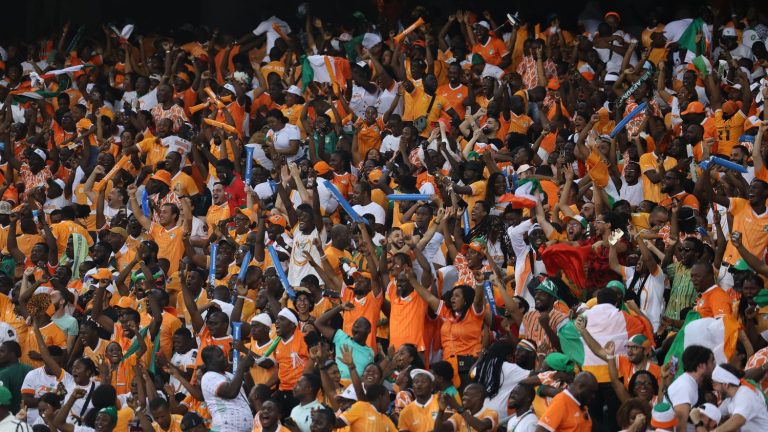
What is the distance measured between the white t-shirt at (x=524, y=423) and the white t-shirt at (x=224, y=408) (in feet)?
6.88

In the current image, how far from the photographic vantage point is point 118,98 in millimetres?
19391

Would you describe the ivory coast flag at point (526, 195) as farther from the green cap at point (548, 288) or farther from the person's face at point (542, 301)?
the person's face at point (542, 301)

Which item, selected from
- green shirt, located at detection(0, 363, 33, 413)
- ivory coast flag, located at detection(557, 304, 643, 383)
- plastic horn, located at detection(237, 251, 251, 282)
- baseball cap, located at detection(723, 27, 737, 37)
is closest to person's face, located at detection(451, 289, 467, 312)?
ivory coast flag, located at detection(557, 304, 643, 383)

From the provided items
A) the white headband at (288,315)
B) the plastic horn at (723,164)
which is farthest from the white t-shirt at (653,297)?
the white headband at (288,315)

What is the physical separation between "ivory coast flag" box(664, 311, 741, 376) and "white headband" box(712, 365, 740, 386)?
0.84 metres

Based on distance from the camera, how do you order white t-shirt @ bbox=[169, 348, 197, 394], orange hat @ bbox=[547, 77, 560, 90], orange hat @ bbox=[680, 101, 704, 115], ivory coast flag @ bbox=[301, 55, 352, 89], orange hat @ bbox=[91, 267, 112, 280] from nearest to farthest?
1. white t-shirt @ bbox=[169, 348, 197, 394]
2. orange hat @ bbox=[91, 267, 112, 280]
3. orange hat @ bbox=[680, 101, 704, 115]
4. orange hat @ bbox=[547, 77, 560, 90]
5. ivory coast flag @ bbox=[301, 55, 352, 89]

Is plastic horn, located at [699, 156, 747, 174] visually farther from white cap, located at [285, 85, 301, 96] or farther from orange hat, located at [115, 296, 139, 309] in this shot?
white cap, located at [285, 85, 301, 96]

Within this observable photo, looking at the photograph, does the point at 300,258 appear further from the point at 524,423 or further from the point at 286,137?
the point at 524,423

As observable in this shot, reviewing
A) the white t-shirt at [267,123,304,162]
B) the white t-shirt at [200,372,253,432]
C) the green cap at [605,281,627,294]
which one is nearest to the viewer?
the white t-shirt at [200,372,253,432]

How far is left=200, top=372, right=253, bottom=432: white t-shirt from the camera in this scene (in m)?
11.3

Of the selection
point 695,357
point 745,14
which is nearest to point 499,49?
point 745,14

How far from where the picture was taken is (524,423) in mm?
10148

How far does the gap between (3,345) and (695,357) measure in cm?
614

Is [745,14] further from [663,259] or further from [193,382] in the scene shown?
[193,382]
